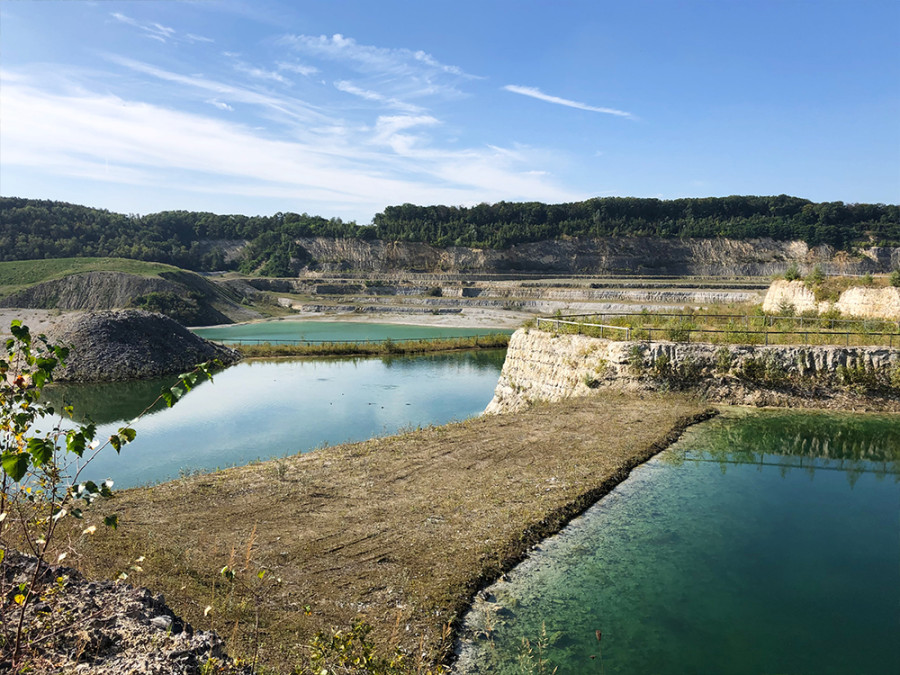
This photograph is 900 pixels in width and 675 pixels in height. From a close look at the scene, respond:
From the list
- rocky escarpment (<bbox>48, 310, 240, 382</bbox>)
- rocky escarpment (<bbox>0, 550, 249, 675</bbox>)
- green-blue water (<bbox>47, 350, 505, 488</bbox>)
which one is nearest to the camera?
rocky escarpment (<bbox>0, 550, 249, 675</bbox>)

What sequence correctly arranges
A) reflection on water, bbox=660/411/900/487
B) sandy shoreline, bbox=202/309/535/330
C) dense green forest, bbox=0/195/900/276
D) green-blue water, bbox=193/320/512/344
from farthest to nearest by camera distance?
dense green forest, bbox=0/195/900/276, sandy shoreline, bbox=202/309/535/330, green-blue water, bbox=193/320/512/344, reflection on water, bbox=660/411/900/487

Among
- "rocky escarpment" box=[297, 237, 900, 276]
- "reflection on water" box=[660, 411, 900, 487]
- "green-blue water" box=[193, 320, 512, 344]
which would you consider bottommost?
"green-blue water" box=[193, 320, 512, 344]

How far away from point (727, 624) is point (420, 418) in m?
17.4

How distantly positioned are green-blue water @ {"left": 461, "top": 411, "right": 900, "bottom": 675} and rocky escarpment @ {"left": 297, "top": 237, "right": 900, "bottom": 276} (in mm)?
109456

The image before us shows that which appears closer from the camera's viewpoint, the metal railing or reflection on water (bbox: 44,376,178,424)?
the metal railing

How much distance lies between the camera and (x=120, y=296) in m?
71.4

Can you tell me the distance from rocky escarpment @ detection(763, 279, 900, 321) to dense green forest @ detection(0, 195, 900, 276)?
90770 millimetres

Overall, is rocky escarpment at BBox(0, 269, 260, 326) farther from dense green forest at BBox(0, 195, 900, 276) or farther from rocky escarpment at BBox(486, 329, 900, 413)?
rocky escarpment at BBox(486, 329, 900, 413)

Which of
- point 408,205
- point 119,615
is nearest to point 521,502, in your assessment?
point 119,615

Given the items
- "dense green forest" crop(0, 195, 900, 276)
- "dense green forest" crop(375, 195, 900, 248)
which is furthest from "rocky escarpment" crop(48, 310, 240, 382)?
"dense green forest" crop(375, 195, 900, 248)

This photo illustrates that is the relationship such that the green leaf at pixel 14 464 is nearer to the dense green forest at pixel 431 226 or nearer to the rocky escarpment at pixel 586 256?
the dense green forest at pixel 431 226

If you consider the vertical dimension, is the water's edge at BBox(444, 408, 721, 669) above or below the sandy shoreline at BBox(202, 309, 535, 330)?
below

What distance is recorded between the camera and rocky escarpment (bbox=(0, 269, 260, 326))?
6950cm

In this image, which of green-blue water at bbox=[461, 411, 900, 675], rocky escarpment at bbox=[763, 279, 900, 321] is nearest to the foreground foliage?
green-blue water at bbox=[461, 411, 900, 675]
